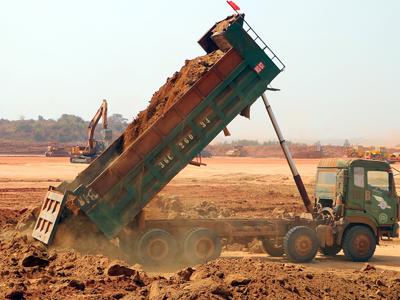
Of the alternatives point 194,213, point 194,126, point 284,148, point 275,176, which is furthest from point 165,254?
point 275,176

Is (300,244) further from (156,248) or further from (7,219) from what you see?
(7,219)

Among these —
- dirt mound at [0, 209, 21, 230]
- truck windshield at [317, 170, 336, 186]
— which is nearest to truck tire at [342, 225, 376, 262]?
truck windshield at [317, 170, 336, 186]

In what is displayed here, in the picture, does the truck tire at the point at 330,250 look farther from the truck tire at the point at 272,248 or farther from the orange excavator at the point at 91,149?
the orange excavator at the point at 91,149

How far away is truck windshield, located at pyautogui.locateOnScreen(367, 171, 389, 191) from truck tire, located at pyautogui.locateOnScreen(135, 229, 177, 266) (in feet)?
17.5

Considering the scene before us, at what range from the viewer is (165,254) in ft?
42.9

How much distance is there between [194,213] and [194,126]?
5.99 metres

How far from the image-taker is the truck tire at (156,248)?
1291 centimetres

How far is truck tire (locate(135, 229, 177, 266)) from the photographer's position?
42.3 ft

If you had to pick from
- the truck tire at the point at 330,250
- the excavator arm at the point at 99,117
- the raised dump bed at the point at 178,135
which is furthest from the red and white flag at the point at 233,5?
the excavator arm at the point at 99,117

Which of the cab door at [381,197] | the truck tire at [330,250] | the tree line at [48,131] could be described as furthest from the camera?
the tree line at [48,131]

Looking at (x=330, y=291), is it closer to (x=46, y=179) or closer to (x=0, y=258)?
(x=0, y=258)

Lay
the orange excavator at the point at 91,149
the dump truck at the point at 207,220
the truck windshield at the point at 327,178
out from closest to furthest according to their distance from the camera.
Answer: the dump truck at the point at 207,220, the truck windshield at the point at 327,178, the orange excavator at the point at 91,149

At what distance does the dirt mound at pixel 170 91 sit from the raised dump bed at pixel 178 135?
0.38 meters

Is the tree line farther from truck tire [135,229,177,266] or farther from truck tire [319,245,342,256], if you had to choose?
truck tire [135,229,177,266]
